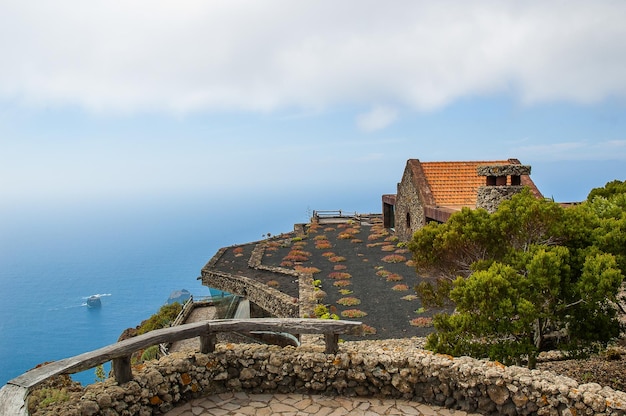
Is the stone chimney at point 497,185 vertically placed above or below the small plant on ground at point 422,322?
above

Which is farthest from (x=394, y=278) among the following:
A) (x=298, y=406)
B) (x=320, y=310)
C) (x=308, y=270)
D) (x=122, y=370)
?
(x=122, y=370)

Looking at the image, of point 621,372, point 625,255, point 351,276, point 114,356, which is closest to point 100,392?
point 114,356

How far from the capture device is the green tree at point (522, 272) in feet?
27.6

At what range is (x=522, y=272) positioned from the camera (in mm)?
10109

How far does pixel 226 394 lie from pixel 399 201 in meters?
27.1

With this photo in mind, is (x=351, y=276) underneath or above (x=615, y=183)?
underneath

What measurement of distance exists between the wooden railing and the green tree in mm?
2620

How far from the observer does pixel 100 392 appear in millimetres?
6637

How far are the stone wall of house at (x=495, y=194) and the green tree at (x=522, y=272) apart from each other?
6574 millimetres

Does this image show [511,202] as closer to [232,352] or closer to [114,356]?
[232,352]

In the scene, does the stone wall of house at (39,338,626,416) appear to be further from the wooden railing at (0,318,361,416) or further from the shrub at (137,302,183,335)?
the shrub at (137,302,183,335)

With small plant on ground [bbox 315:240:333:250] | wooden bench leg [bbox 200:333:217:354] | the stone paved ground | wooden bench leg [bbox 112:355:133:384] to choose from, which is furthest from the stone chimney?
wooden bench leg [bbox 112:355:133:384]

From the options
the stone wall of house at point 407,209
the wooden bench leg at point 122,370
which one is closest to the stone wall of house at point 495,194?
the stone wall of house at point 407,209

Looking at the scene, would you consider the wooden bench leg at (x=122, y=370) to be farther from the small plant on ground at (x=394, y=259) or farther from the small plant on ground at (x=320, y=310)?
the small plant on ground at (x=394, y=259)
